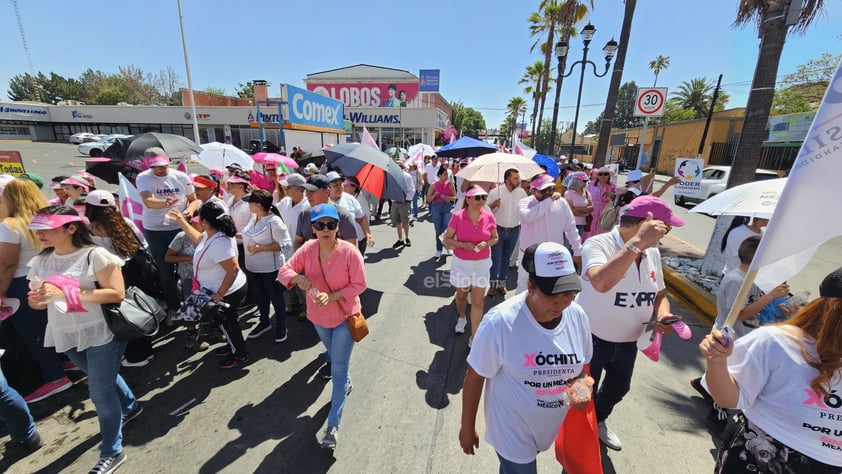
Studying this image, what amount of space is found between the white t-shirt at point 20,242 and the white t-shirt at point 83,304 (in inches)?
31.2

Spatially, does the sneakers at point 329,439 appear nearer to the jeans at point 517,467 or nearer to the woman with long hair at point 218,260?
the jeans at point 517,467

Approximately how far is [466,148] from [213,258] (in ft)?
24.8

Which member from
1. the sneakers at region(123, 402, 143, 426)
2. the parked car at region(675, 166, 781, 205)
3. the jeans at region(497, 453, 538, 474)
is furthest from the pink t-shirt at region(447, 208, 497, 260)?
the parked car at region(675, 166, 781, 205)

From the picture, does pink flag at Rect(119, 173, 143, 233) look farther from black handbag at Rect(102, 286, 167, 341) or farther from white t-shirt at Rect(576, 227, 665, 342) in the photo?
white t-shirt at Rect(576, 227, 665, 342)

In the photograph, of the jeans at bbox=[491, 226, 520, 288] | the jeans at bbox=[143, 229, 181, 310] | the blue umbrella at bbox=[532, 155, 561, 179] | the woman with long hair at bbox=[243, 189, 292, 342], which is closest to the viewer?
the woman with long hair at bbox=[243, 189, 292, 342]

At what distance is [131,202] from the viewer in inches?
179

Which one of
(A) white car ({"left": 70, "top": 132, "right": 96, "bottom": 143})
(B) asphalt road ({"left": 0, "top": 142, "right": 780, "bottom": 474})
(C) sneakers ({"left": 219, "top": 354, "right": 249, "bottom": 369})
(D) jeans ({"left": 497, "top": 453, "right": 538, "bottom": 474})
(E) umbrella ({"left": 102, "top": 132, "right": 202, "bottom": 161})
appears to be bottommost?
(B) asphalt road ({"left": 0, "top": 142, "right": 780, "bottom": 474})

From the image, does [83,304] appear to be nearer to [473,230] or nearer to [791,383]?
[473,230]

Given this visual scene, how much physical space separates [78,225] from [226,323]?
5.30ft

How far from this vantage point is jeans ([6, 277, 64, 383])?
3.19 meters

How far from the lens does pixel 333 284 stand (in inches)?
112

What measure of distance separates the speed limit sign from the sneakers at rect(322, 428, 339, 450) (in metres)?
10.0

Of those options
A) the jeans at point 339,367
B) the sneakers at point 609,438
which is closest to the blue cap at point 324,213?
the jeans at point 339,367

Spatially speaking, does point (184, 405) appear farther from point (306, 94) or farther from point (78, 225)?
point (306, 94)
